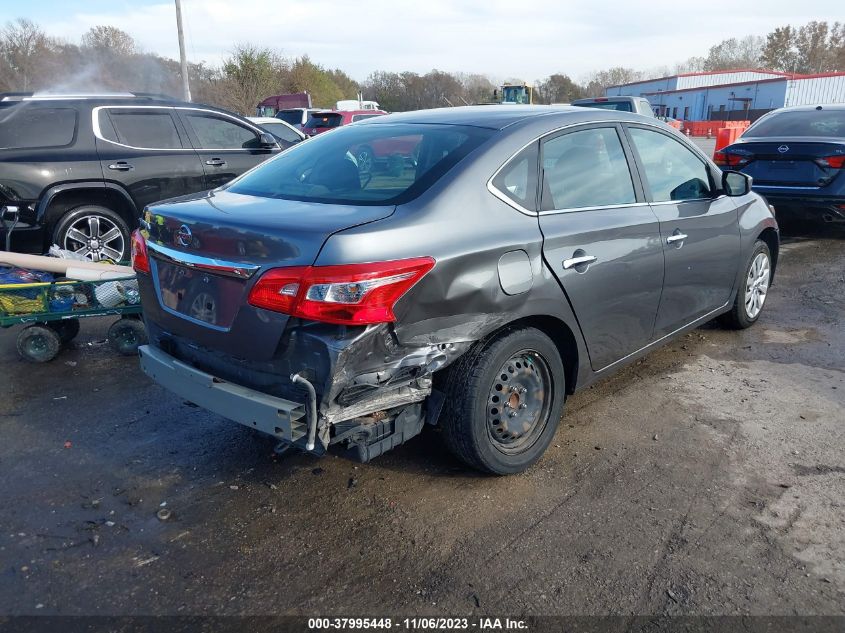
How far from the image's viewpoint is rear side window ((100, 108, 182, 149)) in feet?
23.8

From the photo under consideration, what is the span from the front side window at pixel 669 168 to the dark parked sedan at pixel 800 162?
4.48 meters

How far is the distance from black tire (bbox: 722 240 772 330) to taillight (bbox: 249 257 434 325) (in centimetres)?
355

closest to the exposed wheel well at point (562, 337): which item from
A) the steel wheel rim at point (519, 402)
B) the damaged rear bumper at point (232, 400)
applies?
the steel wheel rim at point (519, 402)

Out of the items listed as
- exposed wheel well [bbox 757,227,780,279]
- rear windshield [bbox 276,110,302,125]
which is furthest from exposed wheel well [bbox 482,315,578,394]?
rear windshield [bbox 276,110,302,125]

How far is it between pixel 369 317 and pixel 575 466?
1.53 metres

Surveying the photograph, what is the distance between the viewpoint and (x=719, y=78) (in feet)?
200

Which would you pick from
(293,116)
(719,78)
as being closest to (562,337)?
(293,116)

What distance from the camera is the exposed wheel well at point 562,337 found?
10.9 feet

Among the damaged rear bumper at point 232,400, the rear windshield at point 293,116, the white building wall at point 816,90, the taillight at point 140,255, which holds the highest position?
the white building wall at point 816,90

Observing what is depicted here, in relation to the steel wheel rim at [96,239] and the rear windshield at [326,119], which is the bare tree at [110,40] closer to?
the rear windshield at [326,119]

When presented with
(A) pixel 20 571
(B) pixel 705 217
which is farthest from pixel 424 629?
(B) pixel 705 217

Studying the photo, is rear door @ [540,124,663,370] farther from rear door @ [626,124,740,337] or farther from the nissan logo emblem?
the nissan logo emblem

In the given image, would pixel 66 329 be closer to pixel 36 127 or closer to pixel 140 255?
pixel 140 255

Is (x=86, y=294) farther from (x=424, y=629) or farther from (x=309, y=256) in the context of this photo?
(x=424, y=629)
